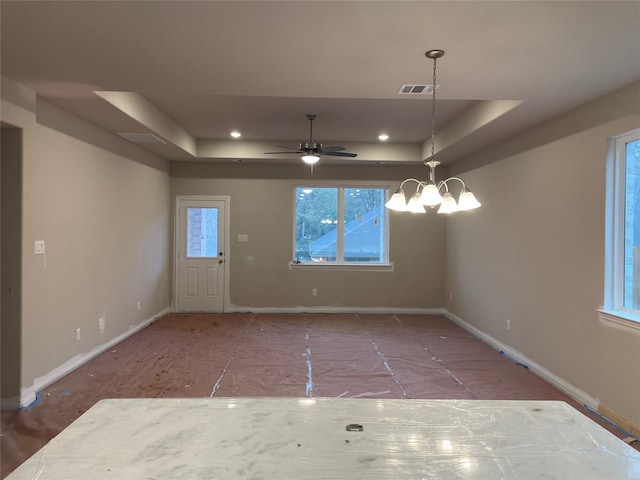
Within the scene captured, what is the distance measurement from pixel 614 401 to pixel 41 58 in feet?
15.7

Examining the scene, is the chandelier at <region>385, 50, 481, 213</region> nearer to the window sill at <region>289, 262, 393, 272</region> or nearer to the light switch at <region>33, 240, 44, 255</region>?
the light switch at <region>33, 240, 44, 255</region>

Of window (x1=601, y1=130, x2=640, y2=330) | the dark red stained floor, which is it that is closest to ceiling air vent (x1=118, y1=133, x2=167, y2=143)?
the dark red stained floor

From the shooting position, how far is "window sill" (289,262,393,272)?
6523 mm

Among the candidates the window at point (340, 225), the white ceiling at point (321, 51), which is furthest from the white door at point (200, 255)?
the white ceiling at point (321, 51)

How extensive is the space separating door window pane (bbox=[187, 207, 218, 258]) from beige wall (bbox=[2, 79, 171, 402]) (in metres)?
0.81

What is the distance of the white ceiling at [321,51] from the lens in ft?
6.24

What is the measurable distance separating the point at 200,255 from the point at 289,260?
60.8 inches

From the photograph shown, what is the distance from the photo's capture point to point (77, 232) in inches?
152

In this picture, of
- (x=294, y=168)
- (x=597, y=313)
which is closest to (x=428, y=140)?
(x=294, y=168)

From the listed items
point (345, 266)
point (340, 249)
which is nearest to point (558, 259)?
point (345, 266)

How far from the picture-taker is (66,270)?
→ 3676 mm

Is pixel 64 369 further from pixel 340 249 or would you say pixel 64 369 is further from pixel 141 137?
pixel 340 249

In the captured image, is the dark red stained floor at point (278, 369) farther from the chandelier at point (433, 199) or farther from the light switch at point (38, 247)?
the chandelier at point (433, 199)

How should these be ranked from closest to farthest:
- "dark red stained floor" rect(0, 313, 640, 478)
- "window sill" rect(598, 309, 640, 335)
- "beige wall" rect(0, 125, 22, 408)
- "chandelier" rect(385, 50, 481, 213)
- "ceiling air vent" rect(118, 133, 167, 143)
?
1. "chandelier" rect(385, 50, 481, 213)
2. "window sill" rect(598, 309, 640, 335)
3. "beige wall" rect(0, 125, 22, 408)
4. "dark red stained floor" rect(0, 313, 640, 478)
5. "ceiling air vent" rect(118, 133, 167, 143)
